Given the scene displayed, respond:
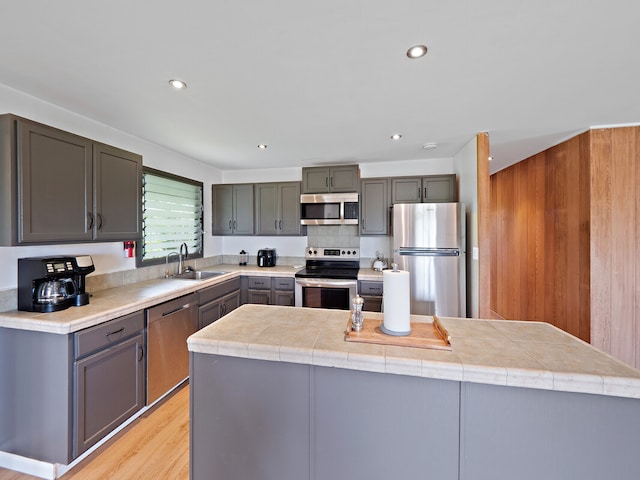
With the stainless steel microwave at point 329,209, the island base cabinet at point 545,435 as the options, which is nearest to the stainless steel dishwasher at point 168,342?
the stainless steel microwave at point 329,209

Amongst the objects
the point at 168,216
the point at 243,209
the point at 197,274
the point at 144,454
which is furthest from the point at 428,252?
the point at 168,216

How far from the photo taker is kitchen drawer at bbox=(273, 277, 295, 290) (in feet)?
11.1

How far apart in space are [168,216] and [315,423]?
297cm

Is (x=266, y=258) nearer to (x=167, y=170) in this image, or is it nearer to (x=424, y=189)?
(x=167, y=170)

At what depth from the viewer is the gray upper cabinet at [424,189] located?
10.8 ft

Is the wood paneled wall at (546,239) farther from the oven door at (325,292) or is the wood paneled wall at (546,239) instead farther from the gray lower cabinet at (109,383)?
the gray lower cabinet at (109,383)

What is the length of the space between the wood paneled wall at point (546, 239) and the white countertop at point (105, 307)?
194cm

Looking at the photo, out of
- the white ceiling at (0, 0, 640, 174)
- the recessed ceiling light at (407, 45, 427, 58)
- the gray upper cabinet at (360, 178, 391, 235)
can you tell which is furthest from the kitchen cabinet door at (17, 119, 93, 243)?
the gray upper cabinet at (360, 178, 391, 235)

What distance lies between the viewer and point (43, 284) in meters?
1.74

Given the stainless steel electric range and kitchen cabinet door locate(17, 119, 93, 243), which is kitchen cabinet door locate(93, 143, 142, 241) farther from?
the stainless steel electric range

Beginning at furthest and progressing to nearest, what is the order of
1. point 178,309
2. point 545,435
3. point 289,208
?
point 289,208 → point 178,309 → point 545,435

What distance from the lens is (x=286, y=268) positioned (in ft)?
12.3

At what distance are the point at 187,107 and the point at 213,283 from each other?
172 cm

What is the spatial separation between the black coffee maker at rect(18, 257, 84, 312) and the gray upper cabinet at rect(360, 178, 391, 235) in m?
2.89
